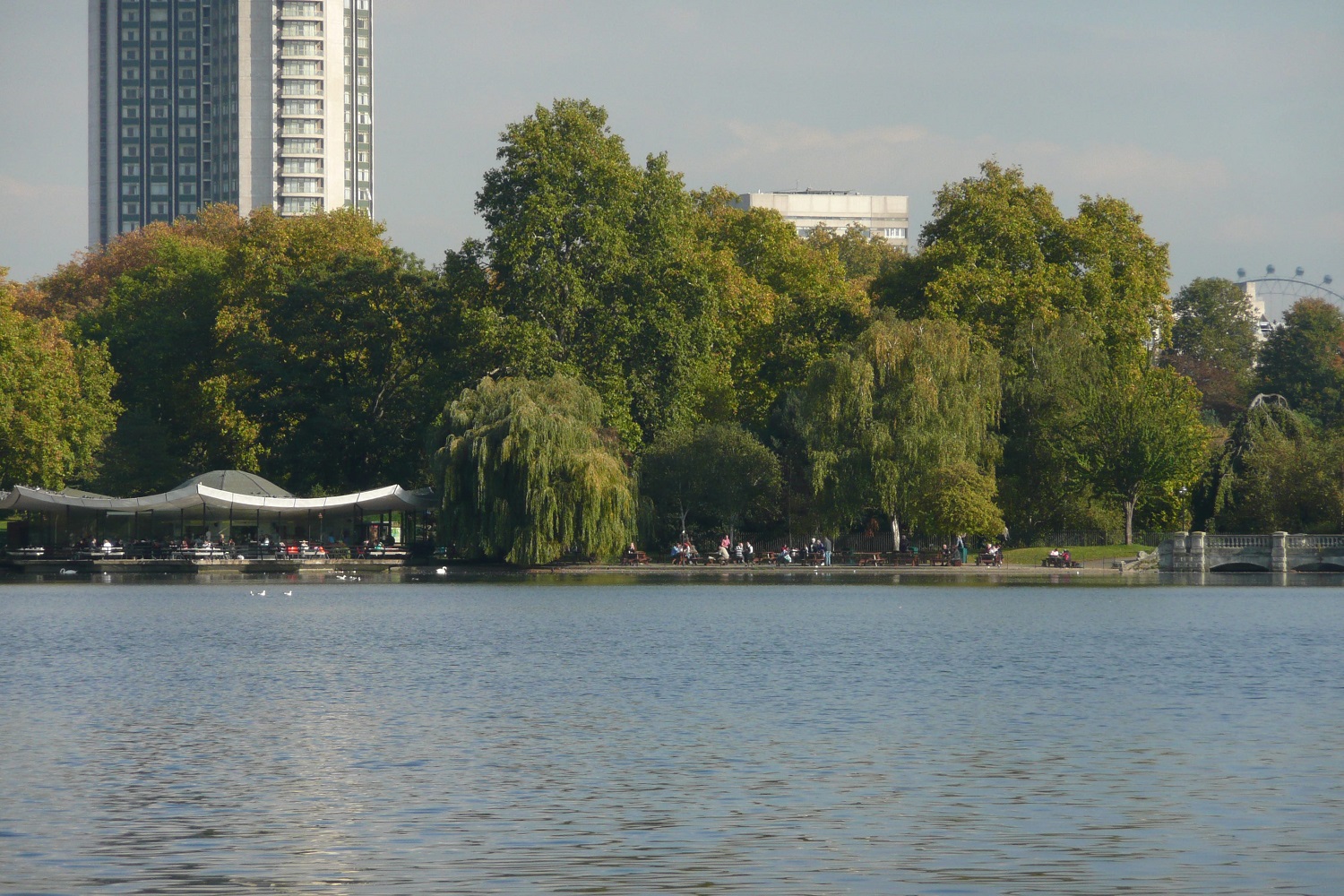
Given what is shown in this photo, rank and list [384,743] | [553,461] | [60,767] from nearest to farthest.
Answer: [60,767] < [384,743] < [553,461]

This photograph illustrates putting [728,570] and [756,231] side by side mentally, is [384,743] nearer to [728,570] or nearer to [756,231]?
[728,570]

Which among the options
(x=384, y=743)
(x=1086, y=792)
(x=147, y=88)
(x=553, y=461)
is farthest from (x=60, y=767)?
(x=147, y=88)

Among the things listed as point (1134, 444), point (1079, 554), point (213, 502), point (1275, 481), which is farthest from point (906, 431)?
point (213, 502)

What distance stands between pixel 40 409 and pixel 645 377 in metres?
23.1

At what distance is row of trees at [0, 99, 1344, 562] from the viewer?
62.0m

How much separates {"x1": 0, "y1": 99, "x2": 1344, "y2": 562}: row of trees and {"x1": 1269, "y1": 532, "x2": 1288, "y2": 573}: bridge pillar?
146 inches

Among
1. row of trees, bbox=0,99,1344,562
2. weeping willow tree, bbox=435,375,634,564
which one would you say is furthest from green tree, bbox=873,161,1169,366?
weeping willow tree, bbox=435,375,634,564

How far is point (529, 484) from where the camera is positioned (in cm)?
5962

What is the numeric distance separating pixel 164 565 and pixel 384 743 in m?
49.7

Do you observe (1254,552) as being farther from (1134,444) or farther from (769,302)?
(769,302)

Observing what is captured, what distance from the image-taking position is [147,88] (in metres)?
172

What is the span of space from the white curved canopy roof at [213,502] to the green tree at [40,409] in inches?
32.3

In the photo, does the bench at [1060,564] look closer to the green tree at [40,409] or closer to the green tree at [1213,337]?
the green tree at [40,409]

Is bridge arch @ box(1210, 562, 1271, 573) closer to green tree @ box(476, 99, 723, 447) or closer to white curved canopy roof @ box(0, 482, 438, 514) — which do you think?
green tree @ box(476, 99, 723, 447)
